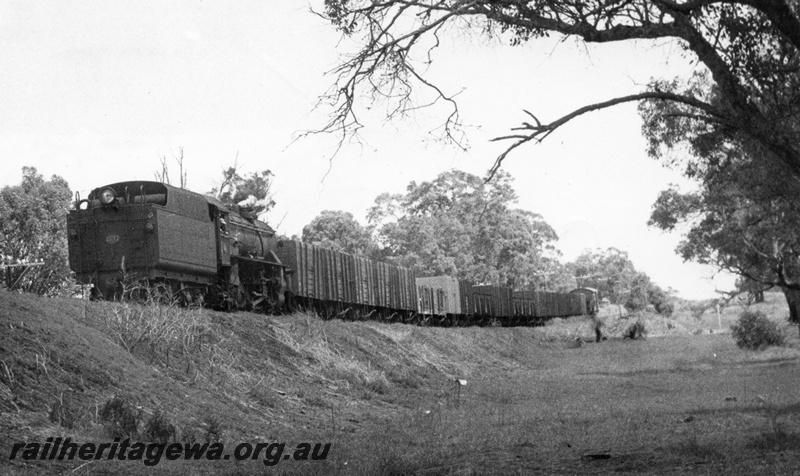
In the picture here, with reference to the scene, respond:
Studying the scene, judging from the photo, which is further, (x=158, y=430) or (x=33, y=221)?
(x=33, y=221)

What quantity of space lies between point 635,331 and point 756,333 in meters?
15.1

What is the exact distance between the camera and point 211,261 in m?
19.3

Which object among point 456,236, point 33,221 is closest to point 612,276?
point 456,236

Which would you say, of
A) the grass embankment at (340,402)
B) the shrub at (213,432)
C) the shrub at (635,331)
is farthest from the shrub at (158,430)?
the shrub at (635,331)

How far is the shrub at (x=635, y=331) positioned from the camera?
160 ft

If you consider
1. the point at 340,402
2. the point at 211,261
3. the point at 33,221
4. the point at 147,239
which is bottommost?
the point at 340,402

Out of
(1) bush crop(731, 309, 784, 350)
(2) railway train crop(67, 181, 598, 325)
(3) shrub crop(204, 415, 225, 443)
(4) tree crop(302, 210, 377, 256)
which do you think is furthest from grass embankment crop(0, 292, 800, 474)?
(4) tree crop(302, 210, 377, 256)

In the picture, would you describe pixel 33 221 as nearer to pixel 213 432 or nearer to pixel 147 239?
pixel 147 239

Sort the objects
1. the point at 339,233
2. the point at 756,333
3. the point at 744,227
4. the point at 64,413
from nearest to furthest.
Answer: the point at 64,413
the point at 744,227
the point at 756,333
the point at 339,233

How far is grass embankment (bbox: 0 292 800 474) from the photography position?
346 inches

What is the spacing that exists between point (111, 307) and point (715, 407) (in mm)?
9852

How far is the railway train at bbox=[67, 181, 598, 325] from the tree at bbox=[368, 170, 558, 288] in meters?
20.4

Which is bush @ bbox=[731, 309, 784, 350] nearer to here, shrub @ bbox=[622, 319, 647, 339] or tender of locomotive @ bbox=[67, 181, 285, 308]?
shrub @ bbox=[622, 319, 647, 339]

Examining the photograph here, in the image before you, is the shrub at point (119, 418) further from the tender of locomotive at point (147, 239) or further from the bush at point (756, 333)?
the bush at point (756, 333)
